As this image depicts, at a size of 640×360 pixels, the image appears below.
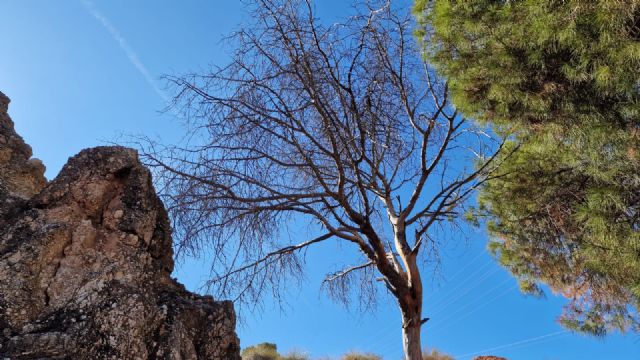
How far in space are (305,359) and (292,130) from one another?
9788 millimetres

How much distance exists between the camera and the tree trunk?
6.12m

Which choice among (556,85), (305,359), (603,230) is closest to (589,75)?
(556,85)

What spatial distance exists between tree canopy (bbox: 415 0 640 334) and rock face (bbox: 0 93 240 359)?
13.3ft

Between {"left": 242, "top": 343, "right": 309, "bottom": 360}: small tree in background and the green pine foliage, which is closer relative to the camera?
the green pine foliage

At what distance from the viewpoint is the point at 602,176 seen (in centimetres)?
604

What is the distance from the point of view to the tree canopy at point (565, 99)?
17.0 ft

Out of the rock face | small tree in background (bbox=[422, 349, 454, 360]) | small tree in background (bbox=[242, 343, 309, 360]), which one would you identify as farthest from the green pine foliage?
small tree in background (bbox=[242, 343, 309, 360])

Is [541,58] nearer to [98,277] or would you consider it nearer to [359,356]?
[98,277]

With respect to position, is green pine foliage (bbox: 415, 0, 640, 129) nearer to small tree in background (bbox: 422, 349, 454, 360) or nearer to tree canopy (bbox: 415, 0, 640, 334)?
tree canopy (bbox: 415, 0, 640, 334)

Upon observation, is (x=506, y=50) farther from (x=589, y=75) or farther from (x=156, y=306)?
(x=156, y=306)

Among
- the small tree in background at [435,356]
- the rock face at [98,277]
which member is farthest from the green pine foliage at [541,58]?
the small tree in background at [435,356]

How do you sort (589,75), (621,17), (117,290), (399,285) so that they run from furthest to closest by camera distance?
(399,285)
(589,75)
(621,17)
(117,290)

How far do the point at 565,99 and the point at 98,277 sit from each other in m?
4.73

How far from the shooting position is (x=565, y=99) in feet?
18.4
